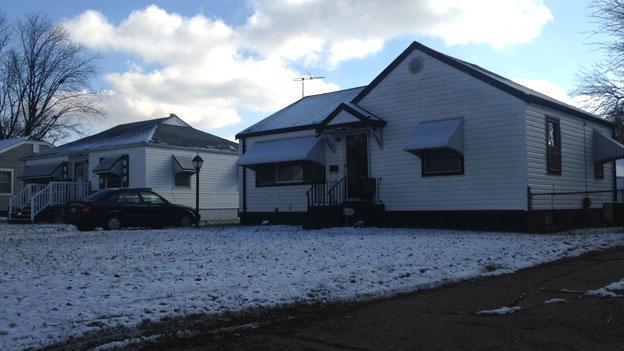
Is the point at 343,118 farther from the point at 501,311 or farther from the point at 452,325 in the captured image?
the point at 452,325

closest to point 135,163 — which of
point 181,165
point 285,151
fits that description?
point 181,165

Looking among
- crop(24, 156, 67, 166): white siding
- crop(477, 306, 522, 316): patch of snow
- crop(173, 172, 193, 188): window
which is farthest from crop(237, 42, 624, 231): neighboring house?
crop(24, 156, 67, 166): white siding

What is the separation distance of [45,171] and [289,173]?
16.8 meters

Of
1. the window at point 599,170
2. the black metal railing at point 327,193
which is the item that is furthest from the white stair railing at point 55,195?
the window at point 599,170

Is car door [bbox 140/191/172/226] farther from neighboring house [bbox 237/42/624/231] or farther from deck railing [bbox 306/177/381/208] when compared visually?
deck railing [bbox 306/177/381/208]

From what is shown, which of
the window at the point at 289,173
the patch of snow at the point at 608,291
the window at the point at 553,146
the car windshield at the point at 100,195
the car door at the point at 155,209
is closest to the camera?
the patch of snow at the point at 608,291

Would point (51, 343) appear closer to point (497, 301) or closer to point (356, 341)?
point (356, 341)

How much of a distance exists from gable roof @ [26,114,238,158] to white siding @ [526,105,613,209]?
16.7 m

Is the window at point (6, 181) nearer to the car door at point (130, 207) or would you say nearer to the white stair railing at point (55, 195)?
the white stair railing at point (55, 195)

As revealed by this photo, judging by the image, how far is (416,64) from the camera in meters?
17.2

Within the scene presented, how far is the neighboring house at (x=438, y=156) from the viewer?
50.5 ft

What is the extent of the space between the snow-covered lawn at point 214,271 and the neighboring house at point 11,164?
25071 mm

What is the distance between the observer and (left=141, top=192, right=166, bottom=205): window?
19.8m

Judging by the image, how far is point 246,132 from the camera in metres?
21.3
